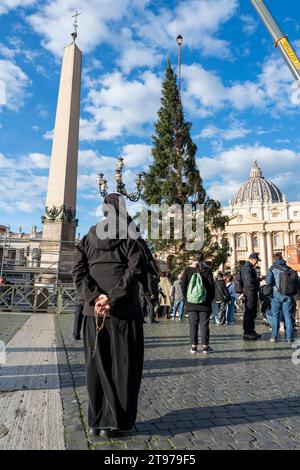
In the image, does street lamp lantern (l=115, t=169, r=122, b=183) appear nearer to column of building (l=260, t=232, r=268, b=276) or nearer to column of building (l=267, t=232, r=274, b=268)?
column of building (l=260, t=232, r=268, b=276)

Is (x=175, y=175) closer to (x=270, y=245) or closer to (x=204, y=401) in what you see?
(x=204, y=401)

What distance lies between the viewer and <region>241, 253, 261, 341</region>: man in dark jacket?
866 centimetres

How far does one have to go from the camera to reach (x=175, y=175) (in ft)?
72.4

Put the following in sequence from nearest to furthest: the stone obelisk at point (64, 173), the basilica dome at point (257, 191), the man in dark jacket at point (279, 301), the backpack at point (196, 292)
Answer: the backpack at point (196, 292) < the man in dark jacket at point (279, 301) < the stone obelisk at point (64, 173) < the basilica dome at point (257, 191)

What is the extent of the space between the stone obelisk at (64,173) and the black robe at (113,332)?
13.3 metres

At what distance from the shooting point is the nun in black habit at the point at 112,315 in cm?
293

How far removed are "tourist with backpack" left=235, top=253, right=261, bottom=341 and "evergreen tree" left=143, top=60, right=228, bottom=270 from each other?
11324mm

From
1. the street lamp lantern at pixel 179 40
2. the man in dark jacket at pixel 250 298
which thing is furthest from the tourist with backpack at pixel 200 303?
the street lamp lantern at pixel 179 40

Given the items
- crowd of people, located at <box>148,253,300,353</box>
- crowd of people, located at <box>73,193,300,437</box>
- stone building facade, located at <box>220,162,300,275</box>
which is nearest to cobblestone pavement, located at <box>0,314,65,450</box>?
crowd of people, located at <box>73,193,300,437</box>

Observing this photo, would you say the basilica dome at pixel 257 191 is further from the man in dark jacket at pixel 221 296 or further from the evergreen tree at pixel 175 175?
the man in dark jacket at pixel 221 296

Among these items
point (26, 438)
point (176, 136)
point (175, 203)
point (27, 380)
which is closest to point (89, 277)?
point (26, 438)

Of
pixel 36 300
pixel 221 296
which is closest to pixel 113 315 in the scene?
pixel 221 296

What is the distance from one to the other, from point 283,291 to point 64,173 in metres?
11.1

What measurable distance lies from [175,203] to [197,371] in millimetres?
16589
